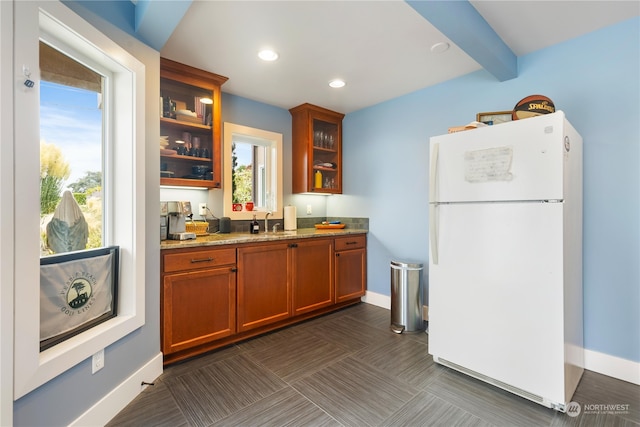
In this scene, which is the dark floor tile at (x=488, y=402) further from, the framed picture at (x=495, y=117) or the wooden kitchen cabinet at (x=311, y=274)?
the framed picture at (x=495, y=117)

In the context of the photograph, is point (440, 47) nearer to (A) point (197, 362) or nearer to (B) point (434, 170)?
(B) point (434, 170)

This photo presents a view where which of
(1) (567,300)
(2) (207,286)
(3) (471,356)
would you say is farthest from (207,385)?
(1) (567,300)

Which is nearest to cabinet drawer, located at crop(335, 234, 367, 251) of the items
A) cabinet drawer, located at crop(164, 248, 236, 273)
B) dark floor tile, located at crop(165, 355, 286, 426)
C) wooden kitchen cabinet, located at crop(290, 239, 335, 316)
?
wooden kitchen cabinet, located at crop(290, 239, 335, 316)

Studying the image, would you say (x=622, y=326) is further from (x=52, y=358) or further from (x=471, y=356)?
(x=52, y=358)

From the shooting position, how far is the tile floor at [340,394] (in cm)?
156

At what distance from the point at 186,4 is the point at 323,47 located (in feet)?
3.29

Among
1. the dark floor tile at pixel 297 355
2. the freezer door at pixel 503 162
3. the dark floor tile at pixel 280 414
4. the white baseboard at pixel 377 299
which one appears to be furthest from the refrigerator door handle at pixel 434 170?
the white baseboard at pixel 377 299

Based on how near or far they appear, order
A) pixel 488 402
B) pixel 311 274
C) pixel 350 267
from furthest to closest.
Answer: pixel 350 267 < pixel 311 274 < pixel 488 402

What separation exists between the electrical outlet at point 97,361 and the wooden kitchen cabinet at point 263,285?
101 cm

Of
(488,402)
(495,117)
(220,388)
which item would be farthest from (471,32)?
(220,388)

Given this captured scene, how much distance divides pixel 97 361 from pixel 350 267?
7.88 feet

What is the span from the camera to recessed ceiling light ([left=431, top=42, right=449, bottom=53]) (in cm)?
216

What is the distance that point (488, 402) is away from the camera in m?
1.71

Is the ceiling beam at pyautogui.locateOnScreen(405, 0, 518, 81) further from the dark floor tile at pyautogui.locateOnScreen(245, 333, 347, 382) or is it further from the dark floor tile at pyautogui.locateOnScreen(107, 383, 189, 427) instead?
the dark floor tile at pyautogui.locateOnScreen(107, 383, 189, 427)
